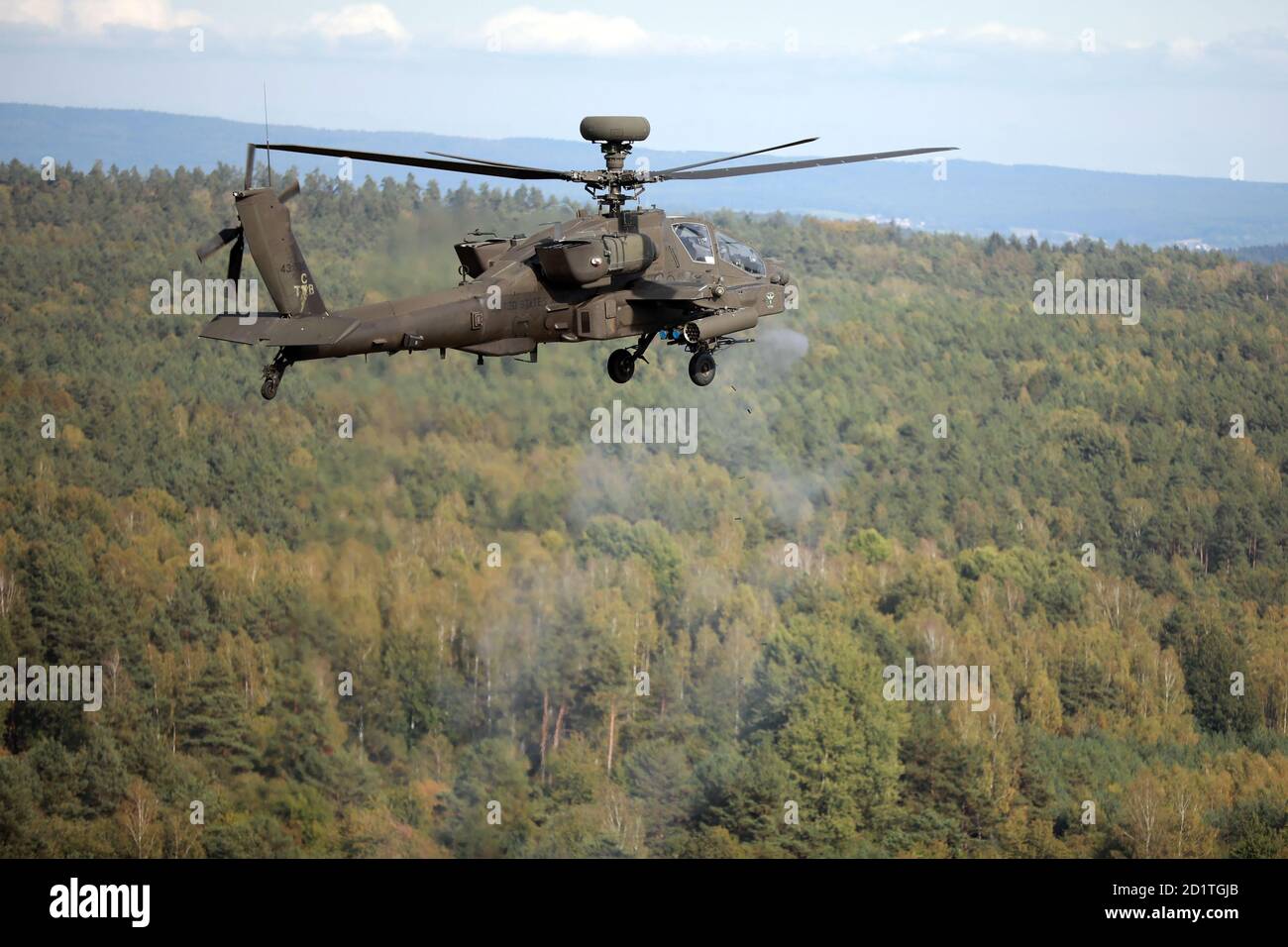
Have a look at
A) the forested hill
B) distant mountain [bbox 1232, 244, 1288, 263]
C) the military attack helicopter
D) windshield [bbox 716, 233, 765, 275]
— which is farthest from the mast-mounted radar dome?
distant mountain [bbox 1232, 244, 1288, 263]

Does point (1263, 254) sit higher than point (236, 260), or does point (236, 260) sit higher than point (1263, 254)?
point (1263, 254)

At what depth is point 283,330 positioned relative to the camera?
2756 centimetres

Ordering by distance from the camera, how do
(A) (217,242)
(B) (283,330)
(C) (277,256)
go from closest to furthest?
(A) (217,242)
(B) (283,330)
(C) (277,256)

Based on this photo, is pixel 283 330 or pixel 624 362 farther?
pixel 624 362

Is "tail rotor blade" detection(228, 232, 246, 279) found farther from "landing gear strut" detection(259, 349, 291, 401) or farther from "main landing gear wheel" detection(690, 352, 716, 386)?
"main landing gear wheel" detection(690, 352, 716, 386)

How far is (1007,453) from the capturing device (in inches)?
5256

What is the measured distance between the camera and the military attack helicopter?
27953 millimetres

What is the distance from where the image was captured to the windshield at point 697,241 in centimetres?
3172

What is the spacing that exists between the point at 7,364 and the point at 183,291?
15178mm

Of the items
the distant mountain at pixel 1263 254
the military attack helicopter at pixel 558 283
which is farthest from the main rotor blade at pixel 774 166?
the distant mountain at pixel 1263 254

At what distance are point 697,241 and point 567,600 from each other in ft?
218

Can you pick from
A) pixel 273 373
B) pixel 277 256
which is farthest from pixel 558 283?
pixel 273 373

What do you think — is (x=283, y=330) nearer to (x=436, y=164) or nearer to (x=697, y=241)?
(x=436, y=164)

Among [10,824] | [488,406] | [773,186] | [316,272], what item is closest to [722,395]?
[316,272]
